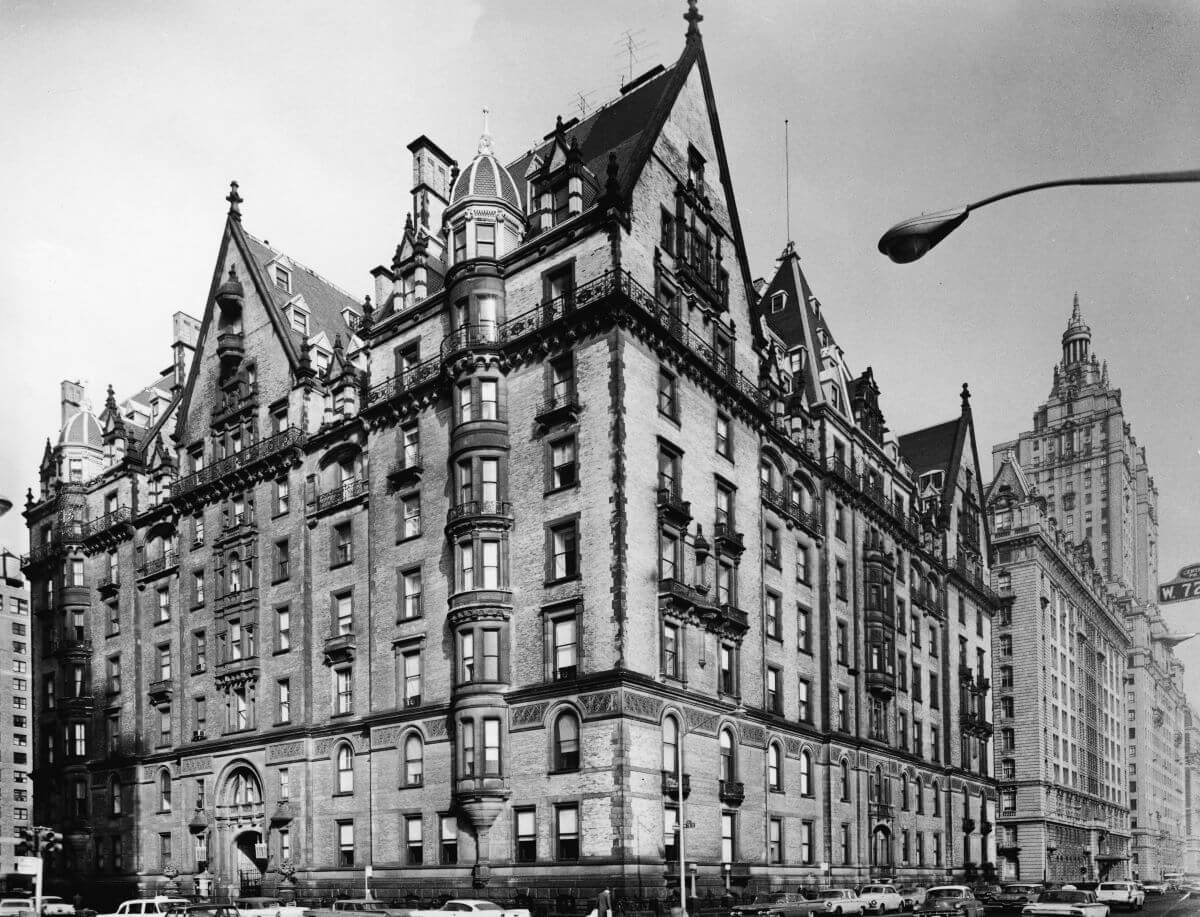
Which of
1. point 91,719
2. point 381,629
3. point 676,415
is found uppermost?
point 676,415

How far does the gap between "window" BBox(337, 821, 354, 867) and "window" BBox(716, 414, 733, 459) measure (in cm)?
2403

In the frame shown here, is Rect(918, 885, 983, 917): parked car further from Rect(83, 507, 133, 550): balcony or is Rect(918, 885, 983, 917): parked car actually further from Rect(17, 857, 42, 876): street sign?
Rect(83, 507, 133, 550): balcony

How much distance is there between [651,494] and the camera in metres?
48.8

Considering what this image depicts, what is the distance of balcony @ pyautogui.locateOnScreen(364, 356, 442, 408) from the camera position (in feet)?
181

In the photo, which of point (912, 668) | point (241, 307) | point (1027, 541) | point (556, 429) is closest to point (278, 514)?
point (241, 307)

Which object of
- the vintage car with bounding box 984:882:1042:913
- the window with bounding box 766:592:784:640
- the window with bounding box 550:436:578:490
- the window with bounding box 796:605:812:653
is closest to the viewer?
the window with bounding box 550:436:578:490

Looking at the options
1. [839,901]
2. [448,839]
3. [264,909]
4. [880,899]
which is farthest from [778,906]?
[264,909]

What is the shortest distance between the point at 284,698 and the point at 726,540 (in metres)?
23.6

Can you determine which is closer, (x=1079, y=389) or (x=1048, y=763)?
(x=1048, y=763)

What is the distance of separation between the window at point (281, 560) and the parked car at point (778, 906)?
1090 inches

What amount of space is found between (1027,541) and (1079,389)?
24437 millimetres

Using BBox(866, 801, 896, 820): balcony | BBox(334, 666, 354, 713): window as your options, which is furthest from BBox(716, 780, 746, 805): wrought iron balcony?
Answer: BBox(334, 666, 354, 713): window

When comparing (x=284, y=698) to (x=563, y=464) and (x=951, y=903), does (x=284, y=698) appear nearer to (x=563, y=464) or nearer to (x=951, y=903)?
(x=563, y=464)

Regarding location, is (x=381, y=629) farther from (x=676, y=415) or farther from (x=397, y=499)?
(x=676, y=415)
